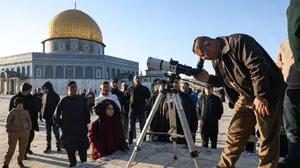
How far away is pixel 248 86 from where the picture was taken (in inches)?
89.8

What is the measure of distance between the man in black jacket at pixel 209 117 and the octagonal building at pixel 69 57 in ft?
142

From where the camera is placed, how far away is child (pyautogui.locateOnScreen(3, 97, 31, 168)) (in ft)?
16.4

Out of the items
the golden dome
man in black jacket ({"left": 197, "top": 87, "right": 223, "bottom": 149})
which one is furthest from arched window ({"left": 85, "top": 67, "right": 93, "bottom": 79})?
man in black jacket ({"left": 197, "top": 87, "right": 223, "bottom": 149})

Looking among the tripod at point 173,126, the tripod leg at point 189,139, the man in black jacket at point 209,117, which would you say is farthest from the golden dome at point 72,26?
the tripod leg at point 189,139

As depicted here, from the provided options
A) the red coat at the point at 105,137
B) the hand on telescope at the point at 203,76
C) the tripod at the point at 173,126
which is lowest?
the red coat at the point at 105,137

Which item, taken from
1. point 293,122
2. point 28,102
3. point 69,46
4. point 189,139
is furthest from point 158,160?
point 69,46

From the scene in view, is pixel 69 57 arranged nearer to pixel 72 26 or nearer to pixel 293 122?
pixel 72 26

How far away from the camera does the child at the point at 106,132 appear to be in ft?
13.5

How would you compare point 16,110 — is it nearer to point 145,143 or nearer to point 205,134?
point 145,143

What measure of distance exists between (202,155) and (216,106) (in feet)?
6.80

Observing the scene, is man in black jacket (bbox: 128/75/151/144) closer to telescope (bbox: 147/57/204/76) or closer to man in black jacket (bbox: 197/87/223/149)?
man in black jacket (bbox: 197/87/223/149)

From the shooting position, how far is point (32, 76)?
47312 millimetres

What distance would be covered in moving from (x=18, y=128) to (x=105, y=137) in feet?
6.50

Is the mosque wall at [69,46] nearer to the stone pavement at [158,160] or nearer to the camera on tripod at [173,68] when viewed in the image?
the stone pavement at [158,160]
